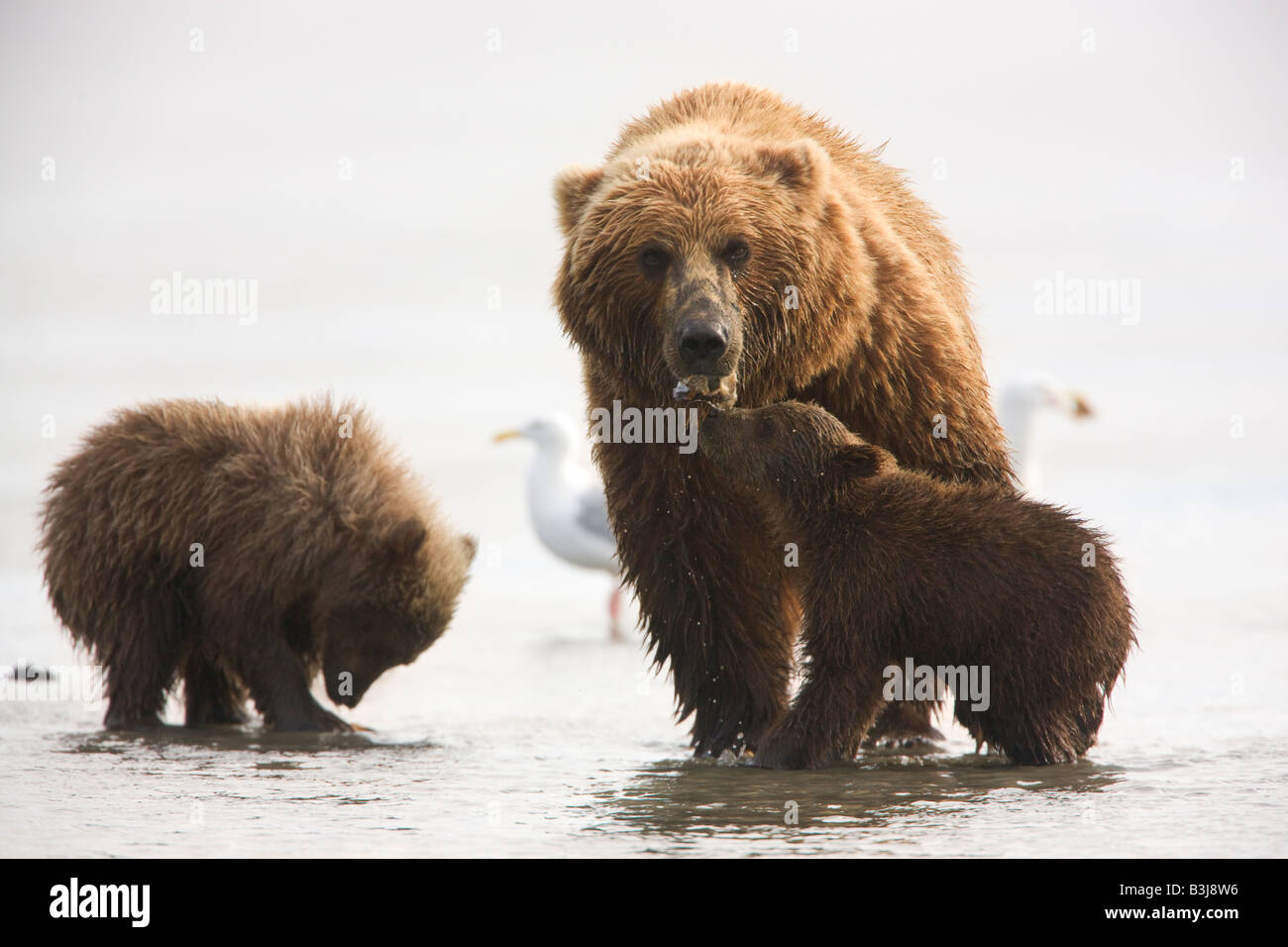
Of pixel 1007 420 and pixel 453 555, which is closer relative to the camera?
pixel 453 555

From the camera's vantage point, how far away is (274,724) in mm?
7562

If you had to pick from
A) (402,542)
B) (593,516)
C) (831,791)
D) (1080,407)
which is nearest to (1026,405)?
(1080,407)

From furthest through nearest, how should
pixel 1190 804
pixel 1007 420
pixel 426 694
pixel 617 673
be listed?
pixel 1007 420 < pixel 617 673 < pixel 426 694 < pixel 1190 804

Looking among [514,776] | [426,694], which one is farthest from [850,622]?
[426,694]

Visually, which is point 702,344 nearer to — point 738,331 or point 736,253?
point 738,331

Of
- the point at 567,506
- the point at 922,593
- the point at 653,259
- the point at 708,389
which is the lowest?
the point at 922,593

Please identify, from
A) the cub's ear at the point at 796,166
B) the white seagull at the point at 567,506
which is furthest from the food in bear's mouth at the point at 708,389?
the white seagull at the point at 567,506

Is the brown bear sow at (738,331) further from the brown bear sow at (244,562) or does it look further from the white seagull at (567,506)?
the white seagull at (567,506)

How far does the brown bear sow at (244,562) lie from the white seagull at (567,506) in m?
4.27

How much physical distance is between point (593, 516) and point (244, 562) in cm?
512

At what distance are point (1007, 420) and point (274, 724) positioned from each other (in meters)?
7.49

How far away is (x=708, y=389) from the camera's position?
6.04 meters
